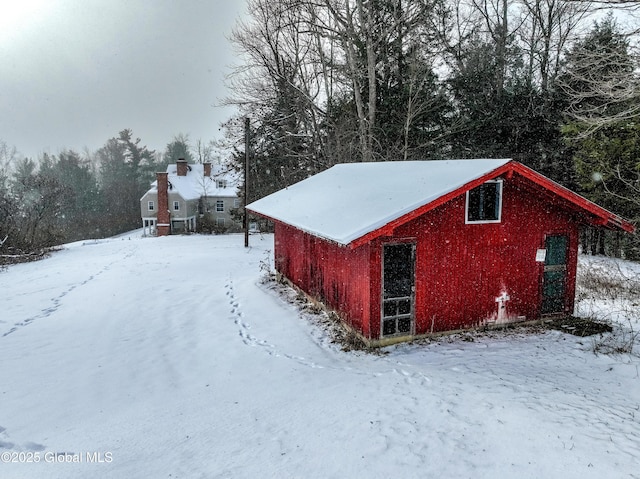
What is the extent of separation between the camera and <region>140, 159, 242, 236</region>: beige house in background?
42.5 metres

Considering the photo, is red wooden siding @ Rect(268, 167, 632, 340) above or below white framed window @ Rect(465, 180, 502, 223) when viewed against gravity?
below

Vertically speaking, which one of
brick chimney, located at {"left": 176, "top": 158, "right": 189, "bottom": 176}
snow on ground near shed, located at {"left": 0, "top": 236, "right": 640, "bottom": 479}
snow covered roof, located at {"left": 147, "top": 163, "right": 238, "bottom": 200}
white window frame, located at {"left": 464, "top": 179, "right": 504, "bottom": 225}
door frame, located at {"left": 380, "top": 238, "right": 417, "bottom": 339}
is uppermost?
brick chimney, located at {"left": 176, "top": 158, "right": 189, "bottom": 176}

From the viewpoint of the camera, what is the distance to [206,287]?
551 inches

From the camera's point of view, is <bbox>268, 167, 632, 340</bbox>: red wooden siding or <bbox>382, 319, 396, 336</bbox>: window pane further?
<bbox>382, 319, 396, 336</bbox>: window pane

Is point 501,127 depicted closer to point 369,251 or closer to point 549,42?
point 549,42

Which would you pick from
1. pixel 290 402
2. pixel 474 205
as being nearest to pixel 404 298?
pixel 474 205

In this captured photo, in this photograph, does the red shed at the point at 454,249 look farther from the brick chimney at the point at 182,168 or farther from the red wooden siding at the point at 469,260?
the brick chimney at the point at 182,168

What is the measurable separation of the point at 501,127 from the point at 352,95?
804 centimetres

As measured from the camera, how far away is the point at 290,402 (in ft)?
21.0

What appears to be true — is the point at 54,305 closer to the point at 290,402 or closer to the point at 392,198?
the point at 290,402

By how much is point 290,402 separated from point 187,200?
39.6 meters

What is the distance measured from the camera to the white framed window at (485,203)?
29.3ft

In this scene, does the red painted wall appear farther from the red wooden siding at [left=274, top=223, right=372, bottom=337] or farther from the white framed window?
the white framed window

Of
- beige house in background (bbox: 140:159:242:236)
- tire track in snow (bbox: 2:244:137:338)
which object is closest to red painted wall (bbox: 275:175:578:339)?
tire track in snow (bbox: 2:244:137:338)
